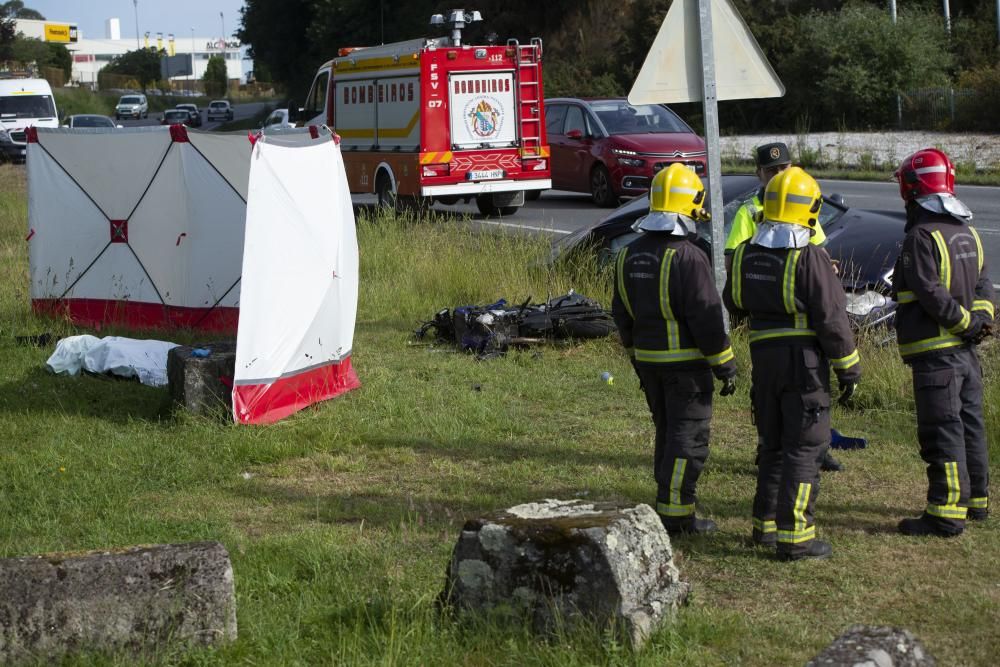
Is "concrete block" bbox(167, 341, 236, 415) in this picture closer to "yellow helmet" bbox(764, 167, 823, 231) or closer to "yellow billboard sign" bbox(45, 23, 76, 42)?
"yellow helmet" bbox(764, 167, 823, 231)

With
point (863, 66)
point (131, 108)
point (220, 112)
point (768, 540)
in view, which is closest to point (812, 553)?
point (768, 540)

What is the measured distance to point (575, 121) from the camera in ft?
66.2

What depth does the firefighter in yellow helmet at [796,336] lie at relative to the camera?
489cm

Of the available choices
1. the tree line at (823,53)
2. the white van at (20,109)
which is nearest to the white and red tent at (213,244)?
the tree line at (823,53)

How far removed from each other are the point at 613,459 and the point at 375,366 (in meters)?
3.07

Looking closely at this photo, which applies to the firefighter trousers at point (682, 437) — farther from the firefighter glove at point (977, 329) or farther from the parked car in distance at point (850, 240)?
Answer: the parked car in distance at point (850, 240)

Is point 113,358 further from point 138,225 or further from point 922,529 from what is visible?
point 922,529

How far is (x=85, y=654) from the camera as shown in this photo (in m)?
3.93

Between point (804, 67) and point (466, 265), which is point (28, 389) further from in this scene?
point (804, 67)

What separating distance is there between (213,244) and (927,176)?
262 inches

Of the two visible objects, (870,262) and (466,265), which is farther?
(466,265)

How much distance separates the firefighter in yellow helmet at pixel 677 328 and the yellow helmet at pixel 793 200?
31 centimetres

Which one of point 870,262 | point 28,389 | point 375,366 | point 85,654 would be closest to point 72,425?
point 28,389

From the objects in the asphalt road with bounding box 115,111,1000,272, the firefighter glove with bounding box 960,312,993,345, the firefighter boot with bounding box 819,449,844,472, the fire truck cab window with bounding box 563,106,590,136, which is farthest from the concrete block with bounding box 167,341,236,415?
the fire truck cab window with bounding box 563,106,590,136
